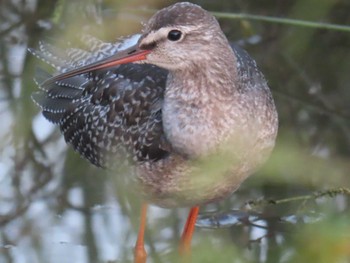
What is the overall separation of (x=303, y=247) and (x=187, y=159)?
197 cm

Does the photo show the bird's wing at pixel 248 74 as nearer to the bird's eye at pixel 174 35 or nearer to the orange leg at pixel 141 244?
the bird's eye at pixel 174 35

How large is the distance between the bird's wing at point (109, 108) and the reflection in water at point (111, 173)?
16cm

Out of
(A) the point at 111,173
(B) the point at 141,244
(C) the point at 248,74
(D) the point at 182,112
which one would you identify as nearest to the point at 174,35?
(D) the point at 182,112

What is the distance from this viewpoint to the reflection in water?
443 centimetres

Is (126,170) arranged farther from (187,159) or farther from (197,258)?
(197,258)

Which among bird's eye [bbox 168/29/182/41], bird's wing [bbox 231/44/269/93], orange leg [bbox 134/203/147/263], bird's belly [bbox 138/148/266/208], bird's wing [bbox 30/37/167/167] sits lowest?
orange leg [bbox 134/203/147/263]

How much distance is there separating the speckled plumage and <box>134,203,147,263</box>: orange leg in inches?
9.8

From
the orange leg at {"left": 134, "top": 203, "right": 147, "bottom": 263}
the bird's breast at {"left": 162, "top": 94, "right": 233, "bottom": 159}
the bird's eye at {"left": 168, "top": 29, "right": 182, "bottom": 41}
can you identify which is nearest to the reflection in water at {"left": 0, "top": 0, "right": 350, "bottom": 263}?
the orange leg at {"left": 134, "top": 203, "right": 147, "bottom": 263}

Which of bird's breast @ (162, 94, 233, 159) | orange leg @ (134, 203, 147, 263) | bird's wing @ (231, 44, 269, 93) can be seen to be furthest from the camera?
orange leg @ (134, 203, 147, 263)

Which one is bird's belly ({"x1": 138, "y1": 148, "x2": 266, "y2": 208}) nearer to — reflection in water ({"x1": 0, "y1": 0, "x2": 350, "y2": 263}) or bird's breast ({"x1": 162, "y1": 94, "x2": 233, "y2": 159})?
bird's breast ({"x1": 162, "y1": 94, "x2": 233, "y2": 159})

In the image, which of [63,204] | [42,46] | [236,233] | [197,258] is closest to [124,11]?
[42,46]

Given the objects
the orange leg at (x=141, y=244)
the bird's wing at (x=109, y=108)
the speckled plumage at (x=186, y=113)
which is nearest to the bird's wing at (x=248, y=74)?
the speckled plumage at (x=186, y=113)

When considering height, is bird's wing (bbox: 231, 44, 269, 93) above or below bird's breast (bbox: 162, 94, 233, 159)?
above

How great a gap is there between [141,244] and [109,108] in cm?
60
